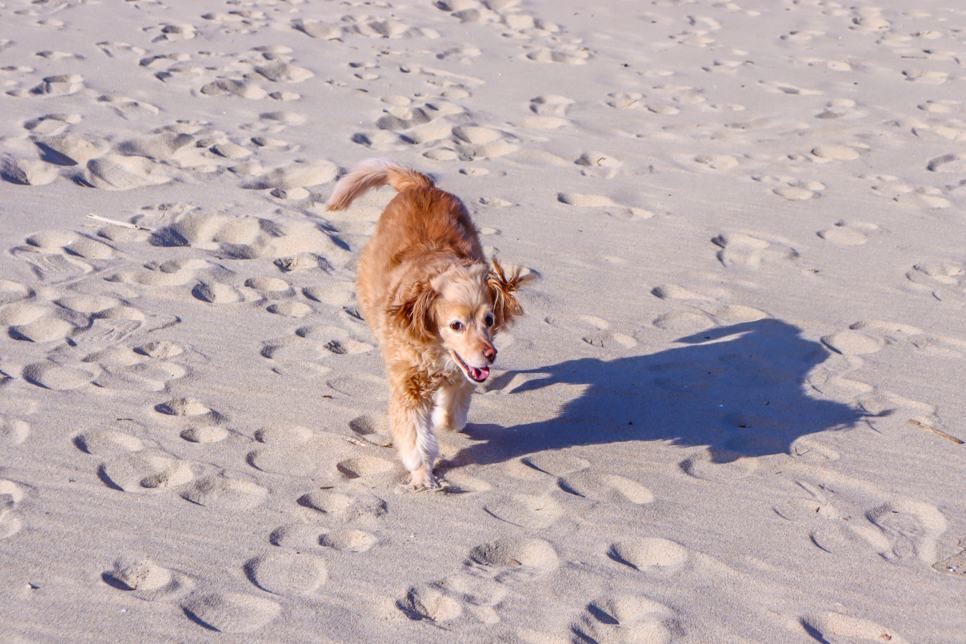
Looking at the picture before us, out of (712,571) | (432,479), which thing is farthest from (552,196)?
(712,571)

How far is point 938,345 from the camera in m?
4.56

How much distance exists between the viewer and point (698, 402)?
13.6 ft

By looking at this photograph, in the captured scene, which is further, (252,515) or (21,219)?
(21,219)

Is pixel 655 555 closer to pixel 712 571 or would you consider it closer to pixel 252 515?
pixel 712 571

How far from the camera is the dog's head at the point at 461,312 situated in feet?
11.4

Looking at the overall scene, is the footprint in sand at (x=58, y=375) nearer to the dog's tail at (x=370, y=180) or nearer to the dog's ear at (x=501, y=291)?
the dog's tail at (x=370, y=180)

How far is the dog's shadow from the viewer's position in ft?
12.6

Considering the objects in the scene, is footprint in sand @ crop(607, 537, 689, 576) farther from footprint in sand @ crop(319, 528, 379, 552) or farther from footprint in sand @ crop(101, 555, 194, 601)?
footprint in sand @ crop(101, 555, 194, 601)

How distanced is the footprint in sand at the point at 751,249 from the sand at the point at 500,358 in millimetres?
29

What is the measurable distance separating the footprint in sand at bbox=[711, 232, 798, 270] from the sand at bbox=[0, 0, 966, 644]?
0.09 ft

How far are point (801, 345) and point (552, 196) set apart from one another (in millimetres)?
2339

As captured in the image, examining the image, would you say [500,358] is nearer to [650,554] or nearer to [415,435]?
[415,435]

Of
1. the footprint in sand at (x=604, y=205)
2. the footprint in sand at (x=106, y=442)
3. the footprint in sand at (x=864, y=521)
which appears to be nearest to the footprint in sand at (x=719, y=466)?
the footprint in sand at (x=864, y=521)

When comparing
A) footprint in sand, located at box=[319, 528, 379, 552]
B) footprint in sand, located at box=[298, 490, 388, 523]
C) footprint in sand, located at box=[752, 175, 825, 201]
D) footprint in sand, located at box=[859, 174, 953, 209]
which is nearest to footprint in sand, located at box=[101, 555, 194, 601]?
footprint in sand, located at box=[319, 528, 379, 552]
